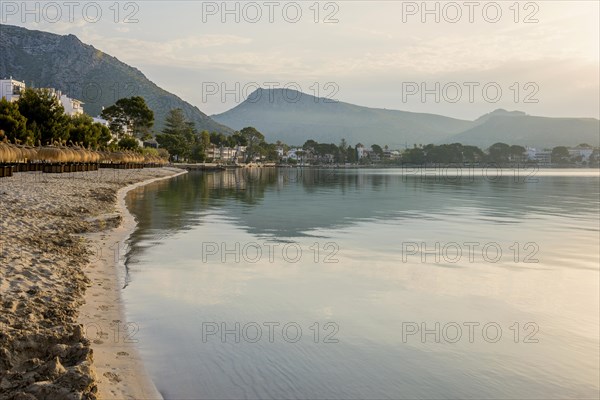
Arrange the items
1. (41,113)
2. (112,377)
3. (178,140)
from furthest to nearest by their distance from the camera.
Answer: (178,140), (41,113), (112,377)

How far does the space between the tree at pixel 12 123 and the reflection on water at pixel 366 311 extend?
120 feet

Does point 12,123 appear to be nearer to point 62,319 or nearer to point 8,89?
point 62,319

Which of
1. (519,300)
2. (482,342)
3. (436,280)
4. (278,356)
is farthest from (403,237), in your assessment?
(278,356)

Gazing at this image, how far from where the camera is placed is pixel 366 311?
10.5m

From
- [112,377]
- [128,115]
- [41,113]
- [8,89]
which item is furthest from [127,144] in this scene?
[112,377]

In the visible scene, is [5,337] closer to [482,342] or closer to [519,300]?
[482,342]

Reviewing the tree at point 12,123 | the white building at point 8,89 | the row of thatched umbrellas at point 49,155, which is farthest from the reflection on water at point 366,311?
the white building at point 8,89

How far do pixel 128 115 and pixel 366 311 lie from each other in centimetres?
11891

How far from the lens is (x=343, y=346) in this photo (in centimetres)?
842

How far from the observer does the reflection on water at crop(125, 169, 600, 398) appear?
7137 mm

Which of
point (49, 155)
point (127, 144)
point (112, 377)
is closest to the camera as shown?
point (112, 377)

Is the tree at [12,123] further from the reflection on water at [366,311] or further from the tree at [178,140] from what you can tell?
the tree at [178,140]

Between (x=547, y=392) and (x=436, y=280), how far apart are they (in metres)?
6.41

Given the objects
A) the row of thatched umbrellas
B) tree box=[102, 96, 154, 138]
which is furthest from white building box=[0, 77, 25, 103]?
the row of thatched umbrellas
